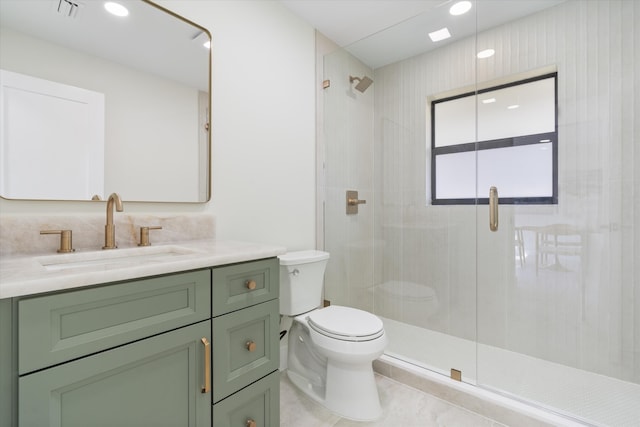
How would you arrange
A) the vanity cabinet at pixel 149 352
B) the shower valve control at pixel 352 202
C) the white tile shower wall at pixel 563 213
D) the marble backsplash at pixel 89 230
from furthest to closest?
the shower valve control at pixel 352 202
the white tile shower wall at pixel 563 213
the marble backsplash at pixel 89 230
the vanity cabinet at pixel 149 352

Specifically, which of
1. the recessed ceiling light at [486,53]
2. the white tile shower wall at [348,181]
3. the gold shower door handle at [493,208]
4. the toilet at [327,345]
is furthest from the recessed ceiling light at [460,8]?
the toilet at [327,345]

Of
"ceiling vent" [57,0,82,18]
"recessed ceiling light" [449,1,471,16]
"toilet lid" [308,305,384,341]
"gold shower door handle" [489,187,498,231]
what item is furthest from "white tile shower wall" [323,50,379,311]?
"ceiling vent" [57,0,82,18]

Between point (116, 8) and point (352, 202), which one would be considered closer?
point (116, 8)

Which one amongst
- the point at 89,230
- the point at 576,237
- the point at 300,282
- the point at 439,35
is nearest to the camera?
the point at 89,230

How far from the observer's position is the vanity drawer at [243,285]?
1017 millimetres

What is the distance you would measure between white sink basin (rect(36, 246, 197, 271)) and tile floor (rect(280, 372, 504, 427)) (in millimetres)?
1023

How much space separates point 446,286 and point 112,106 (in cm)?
236

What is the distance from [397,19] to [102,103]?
76.9 inches

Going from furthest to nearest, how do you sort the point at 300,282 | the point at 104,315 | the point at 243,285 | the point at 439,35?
the point at 439,35 < the point at 300,282 < the point at 243,285 < the point at 104,315

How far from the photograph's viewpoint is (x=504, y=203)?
81.0 inches

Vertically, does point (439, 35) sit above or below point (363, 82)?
above

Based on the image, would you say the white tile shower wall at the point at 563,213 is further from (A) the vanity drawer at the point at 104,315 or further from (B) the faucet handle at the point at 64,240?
(B) the faucet handle at the point at 64,240

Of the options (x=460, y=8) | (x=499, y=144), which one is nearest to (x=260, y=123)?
(x=460, y=8)

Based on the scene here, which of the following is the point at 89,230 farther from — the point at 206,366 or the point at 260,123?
the point at 260,123
